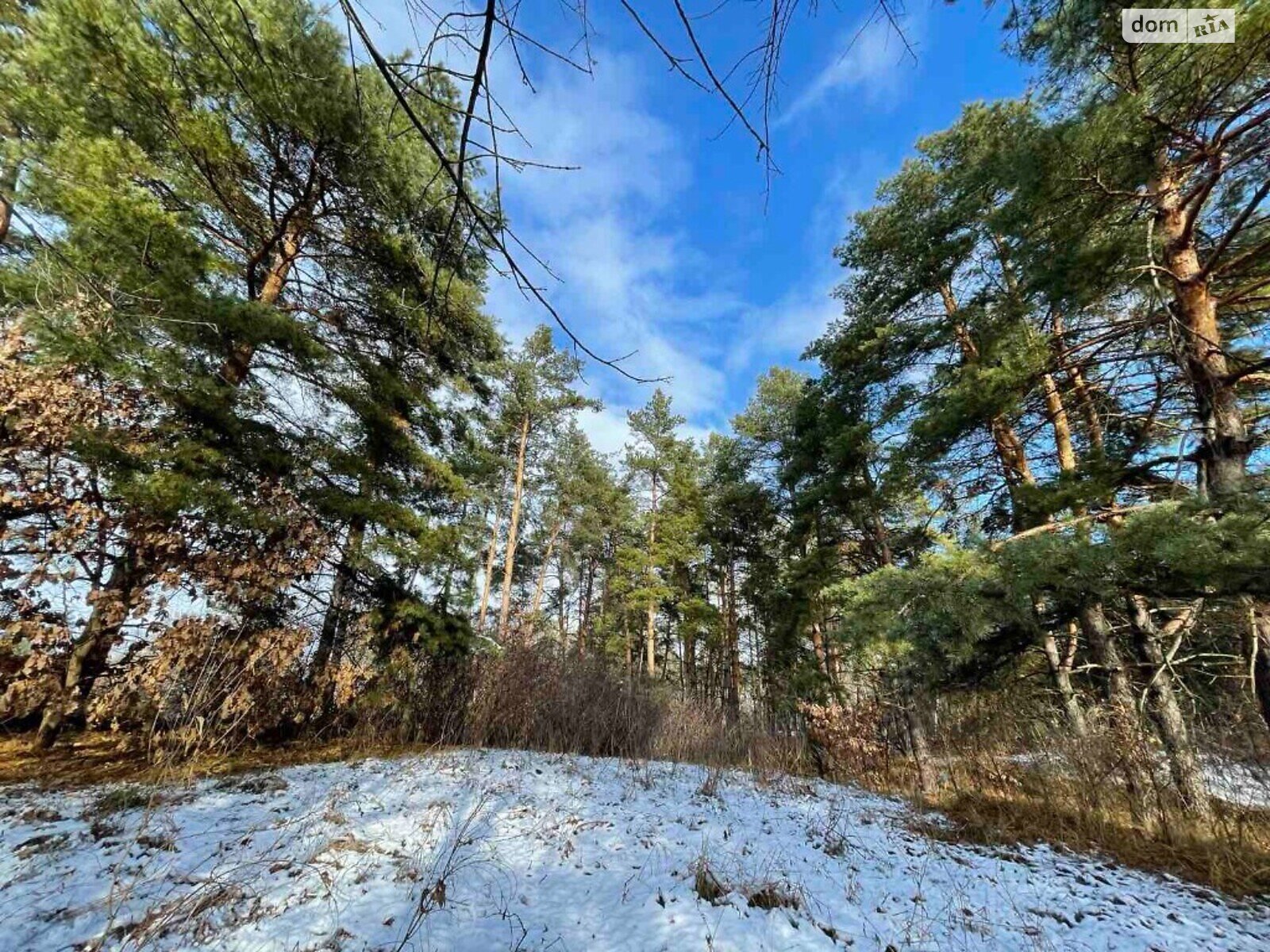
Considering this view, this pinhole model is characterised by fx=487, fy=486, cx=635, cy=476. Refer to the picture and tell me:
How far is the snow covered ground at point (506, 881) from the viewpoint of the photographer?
2.26m

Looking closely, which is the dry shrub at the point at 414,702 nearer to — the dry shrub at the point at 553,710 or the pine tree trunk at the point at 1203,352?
the dry shrub at the point at 553,710

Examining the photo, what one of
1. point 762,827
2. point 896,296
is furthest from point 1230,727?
point 896,296

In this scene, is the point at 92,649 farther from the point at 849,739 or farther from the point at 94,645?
the point at 849,739

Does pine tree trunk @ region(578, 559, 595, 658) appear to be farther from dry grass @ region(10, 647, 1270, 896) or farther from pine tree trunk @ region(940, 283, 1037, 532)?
pine tree trunk @ region(940, 283, 1037, 532)

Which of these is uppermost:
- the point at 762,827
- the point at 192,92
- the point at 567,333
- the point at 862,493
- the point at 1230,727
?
the point at 192,92

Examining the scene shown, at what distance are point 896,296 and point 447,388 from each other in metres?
7.54

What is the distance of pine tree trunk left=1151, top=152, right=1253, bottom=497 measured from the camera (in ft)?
12.4

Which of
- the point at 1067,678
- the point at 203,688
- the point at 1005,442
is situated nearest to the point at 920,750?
the point at 1067,678

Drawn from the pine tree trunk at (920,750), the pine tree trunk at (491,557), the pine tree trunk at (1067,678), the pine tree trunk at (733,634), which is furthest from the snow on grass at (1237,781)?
the pine tree trunk at (491,557)

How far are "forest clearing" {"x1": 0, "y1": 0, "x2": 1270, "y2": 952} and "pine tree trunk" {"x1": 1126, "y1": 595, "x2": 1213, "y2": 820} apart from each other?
5 cm

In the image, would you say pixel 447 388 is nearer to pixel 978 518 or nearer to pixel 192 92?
pixel 192 92

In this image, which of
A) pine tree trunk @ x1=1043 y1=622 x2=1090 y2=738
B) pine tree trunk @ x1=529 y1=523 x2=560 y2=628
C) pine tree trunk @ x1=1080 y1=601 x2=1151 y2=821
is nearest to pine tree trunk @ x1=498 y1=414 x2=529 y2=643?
pine tree trunk @ x1=529 y1=523 x2=560 y2=628

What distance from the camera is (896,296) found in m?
8.22

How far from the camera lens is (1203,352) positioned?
4.00 m
